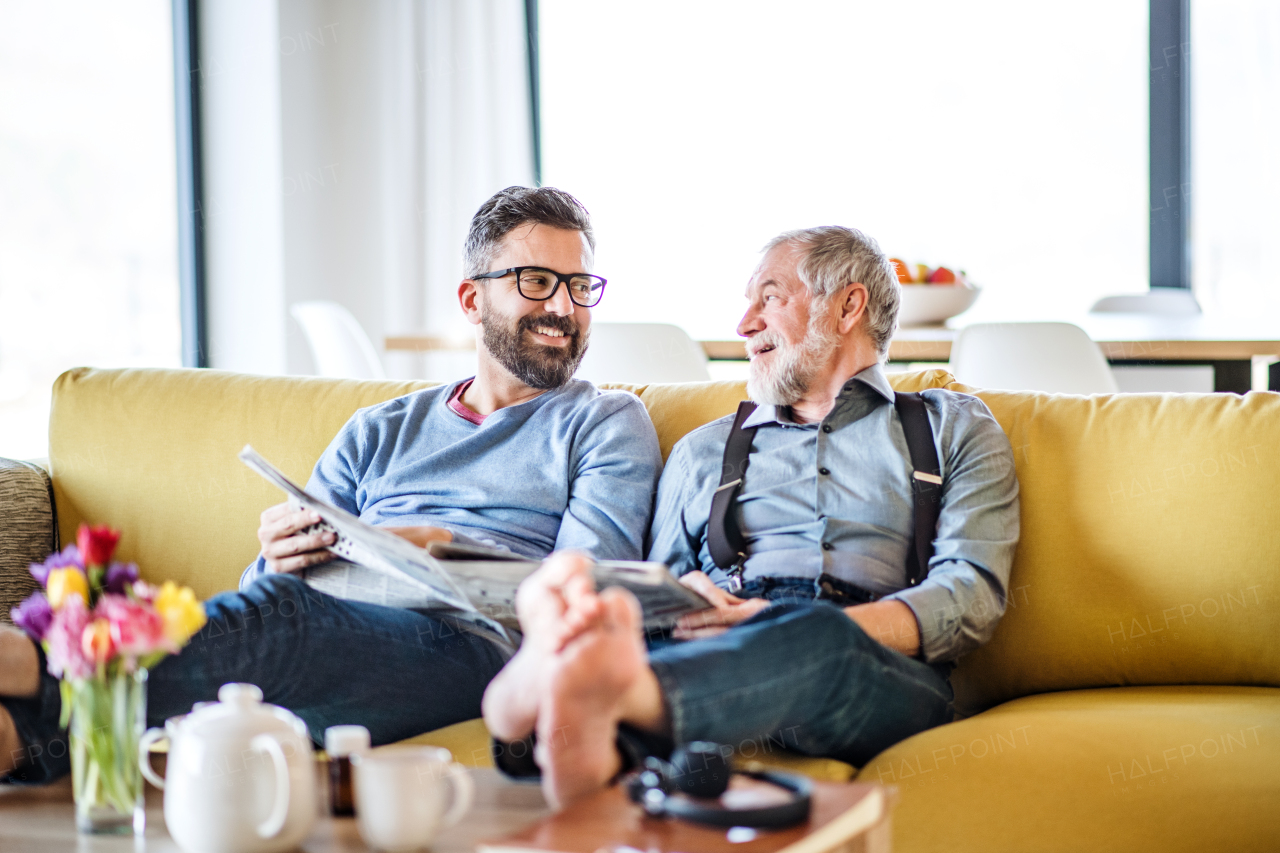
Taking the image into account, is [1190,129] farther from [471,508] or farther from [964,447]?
[471,508]

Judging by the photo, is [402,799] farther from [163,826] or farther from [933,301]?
[933,301]

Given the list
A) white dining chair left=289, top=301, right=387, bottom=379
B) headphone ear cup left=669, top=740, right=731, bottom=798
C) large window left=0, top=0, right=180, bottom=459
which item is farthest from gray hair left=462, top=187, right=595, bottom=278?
large window left=0, top=0, right=180, bottom=459

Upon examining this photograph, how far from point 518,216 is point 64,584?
42.8 inches

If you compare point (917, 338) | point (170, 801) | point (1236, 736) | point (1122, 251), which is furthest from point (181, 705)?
point (1122, 251)

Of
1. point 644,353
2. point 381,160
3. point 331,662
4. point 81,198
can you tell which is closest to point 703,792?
point 331,662

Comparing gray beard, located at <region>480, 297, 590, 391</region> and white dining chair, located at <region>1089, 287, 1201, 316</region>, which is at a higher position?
white dining chair, located at <region>1089, 287, 1201, 316</region>

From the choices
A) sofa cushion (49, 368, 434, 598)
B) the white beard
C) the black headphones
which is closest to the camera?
the black headphones

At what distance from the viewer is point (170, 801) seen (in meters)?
1.02

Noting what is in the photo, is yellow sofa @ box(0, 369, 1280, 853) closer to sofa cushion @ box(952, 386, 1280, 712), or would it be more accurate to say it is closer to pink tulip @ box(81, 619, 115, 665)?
sofa cushion @ box(952, 386, 1280, 712)

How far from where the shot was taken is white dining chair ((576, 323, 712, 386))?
114 inches

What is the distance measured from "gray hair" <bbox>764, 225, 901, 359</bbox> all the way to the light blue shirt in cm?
13

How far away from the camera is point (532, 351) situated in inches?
77.4

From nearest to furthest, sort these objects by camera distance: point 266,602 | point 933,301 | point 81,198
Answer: point 266,602 → point 933,301 → point 81,198

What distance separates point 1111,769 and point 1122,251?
4.02 m
